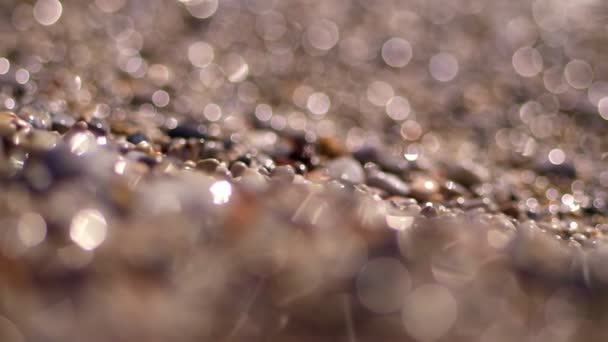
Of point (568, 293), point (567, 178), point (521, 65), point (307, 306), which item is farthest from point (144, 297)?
point (521, 65)

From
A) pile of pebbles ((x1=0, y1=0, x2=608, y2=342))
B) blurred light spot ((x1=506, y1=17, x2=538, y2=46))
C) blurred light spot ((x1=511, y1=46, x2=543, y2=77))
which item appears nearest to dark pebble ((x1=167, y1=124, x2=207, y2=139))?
pile of pebbles ((x1=0, y1=0, x2=608, y2=342))

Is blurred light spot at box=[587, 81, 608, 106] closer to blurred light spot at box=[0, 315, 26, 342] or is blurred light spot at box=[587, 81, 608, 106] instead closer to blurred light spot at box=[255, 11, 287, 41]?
blurred light spot at box=[255, 11, 287, 41]

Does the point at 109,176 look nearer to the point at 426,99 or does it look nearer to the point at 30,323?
the point at 30,323

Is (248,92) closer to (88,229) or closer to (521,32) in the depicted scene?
(88,229)

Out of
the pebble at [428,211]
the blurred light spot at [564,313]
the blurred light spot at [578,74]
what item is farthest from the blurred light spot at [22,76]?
the blurred light spot at [578,74]

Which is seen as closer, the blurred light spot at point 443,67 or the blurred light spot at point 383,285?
the blurred light spot at point 383,285

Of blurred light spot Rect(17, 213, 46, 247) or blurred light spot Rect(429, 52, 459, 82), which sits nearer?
blurred light spot Rect(17, 213, 46, 247)

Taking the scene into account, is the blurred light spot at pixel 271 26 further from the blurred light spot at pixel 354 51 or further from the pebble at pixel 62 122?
the pebble at pixel 62 122

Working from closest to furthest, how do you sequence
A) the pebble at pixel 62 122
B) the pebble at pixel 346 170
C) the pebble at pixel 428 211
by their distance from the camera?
the pebble at pixel 428 211
the pebble at pixel 62 122
the pebble at pixel 346 170

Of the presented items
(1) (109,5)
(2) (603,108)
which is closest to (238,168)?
(1) (109,5)
